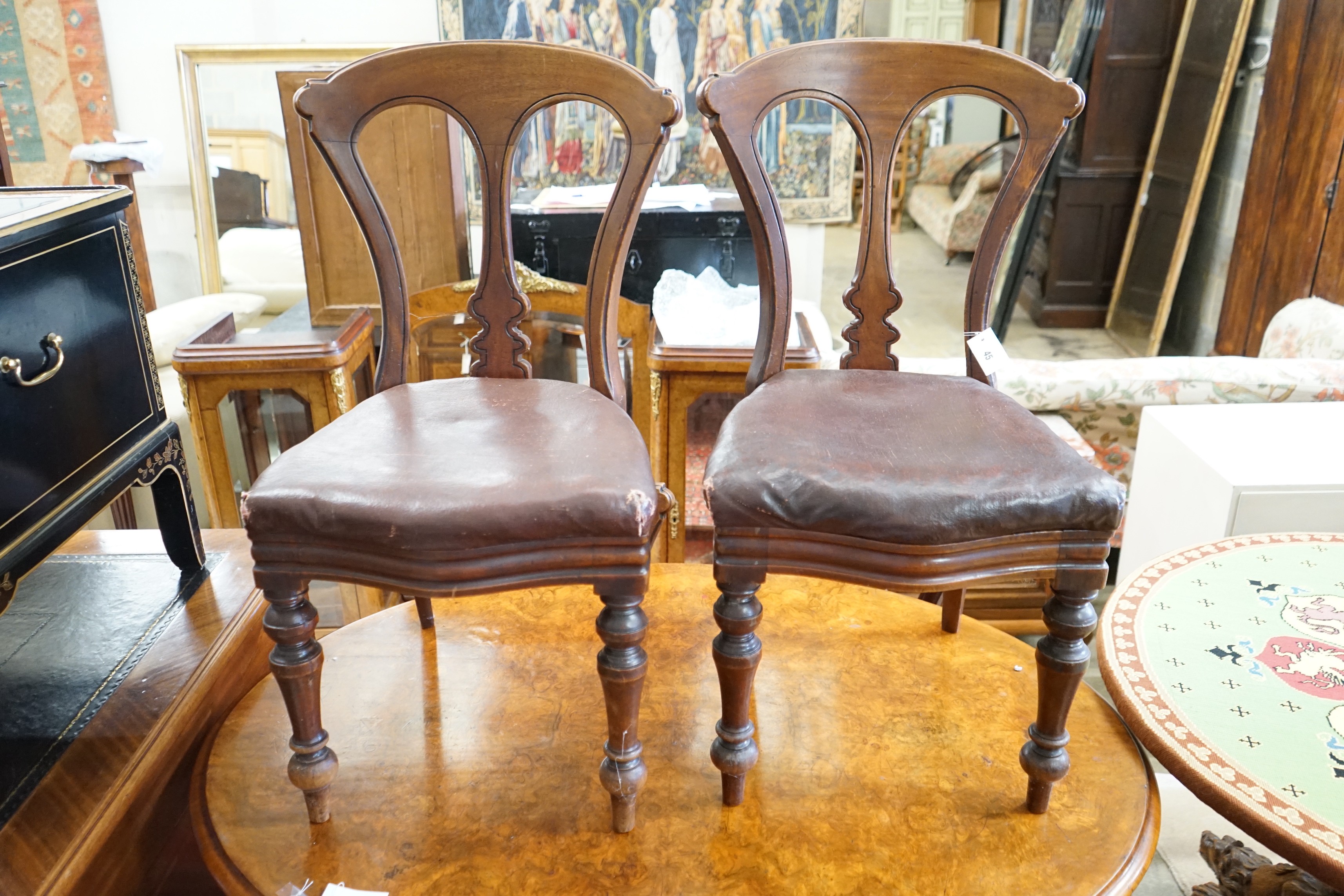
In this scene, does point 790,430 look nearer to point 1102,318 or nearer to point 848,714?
point 848,714

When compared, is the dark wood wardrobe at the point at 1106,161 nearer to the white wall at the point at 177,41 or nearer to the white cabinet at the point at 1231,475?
the white cabinet at the point at 1231,475


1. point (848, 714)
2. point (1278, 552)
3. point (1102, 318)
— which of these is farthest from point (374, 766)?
point (1102, 318)

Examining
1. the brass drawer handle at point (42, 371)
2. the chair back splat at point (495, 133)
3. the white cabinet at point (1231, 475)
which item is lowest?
the white cabinet at point (1231, 475)

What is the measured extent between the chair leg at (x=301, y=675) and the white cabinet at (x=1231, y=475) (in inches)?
61.4

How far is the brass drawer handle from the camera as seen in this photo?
116cm

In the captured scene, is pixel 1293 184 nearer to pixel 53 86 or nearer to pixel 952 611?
pixel 952 611

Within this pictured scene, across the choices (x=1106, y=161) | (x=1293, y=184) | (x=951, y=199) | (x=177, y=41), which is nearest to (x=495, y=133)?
(x=177, y=41)

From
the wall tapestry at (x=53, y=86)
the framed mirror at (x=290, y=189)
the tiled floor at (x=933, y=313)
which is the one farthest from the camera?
the tiled floor at (x=933, y=313)

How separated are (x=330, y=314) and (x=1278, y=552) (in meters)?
1.95

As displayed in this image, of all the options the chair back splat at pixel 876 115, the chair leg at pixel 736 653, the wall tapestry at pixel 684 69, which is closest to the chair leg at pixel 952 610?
the chair back splat at pixel 876 115

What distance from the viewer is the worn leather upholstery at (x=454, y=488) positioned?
1.05 m

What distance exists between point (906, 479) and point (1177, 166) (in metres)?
3.81

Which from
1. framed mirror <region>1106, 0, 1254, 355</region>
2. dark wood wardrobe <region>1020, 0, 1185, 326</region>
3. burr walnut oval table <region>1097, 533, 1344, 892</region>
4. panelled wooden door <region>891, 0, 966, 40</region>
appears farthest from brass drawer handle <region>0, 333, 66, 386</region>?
panelled wooden door <region>891, 0, 966, 40</region>

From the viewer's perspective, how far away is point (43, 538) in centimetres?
122
